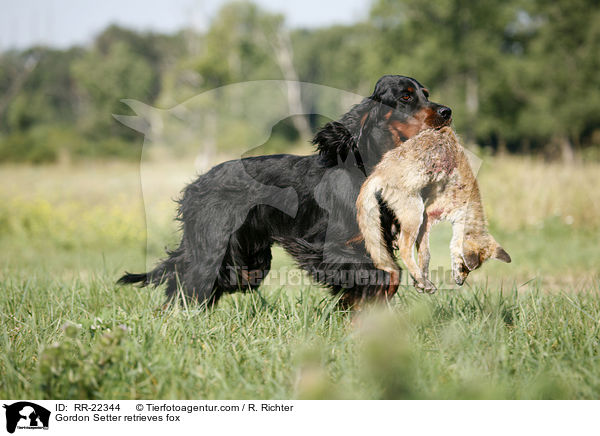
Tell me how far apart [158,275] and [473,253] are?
2108 millimetres

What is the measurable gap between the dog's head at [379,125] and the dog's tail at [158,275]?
50.0 inches

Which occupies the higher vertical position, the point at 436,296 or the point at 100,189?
the point at 100,189

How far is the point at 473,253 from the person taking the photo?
2.22m

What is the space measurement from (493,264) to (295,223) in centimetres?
352

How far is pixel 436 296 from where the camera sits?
2998 millimetres

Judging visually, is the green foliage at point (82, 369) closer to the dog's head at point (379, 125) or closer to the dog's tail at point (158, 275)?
the dog's tail at point (158, 275)

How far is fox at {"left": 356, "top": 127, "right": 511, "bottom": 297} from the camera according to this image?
87.3 inches

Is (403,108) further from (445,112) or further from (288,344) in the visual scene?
(288,344)

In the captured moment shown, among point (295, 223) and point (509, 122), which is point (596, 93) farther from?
point (295, 223)

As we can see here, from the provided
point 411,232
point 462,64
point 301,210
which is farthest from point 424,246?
point 462,64
